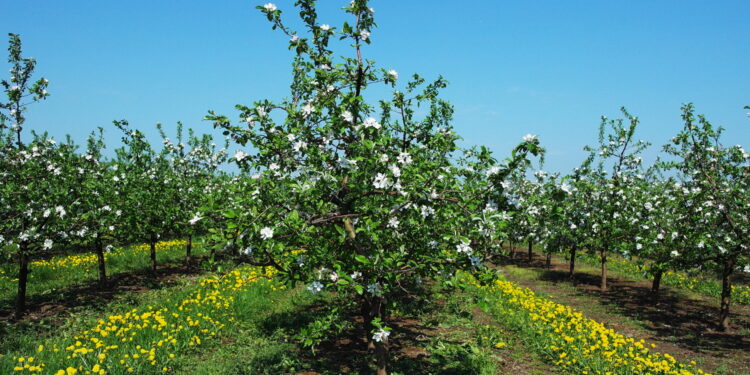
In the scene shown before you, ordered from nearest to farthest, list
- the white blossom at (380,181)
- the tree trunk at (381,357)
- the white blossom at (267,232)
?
the white blossom at (267,232)
the white blossom at (380,181)
the tree trunk at (381,357)

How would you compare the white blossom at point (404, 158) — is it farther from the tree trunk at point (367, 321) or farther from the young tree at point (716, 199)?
the young tree at point (716, 199)

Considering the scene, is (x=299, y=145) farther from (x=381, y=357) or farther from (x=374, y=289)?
(x=381, y=357)

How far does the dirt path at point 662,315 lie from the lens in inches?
367

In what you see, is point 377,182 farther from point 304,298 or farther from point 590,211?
point 590,211

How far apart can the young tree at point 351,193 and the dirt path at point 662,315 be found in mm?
7125

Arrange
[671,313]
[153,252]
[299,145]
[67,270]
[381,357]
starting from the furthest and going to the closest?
1. [153,252]
2. [67,270]
3. [671,313]
4. [381,357]
5. [299,145]

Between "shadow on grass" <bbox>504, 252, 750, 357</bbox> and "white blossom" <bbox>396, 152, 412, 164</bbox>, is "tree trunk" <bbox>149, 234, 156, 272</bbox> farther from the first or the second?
"shadow on grass" <bbox>504, 252, 750, 357</bbox>

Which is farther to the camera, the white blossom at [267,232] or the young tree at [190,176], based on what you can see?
the young tree at [190,176]

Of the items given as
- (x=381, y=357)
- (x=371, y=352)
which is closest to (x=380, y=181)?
(x=381, y=357)

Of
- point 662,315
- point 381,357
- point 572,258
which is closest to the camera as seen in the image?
point 381,357

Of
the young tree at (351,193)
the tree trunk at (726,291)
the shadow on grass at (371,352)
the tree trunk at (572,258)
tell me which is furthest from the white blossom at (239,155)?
the tree trunk at (572,258)

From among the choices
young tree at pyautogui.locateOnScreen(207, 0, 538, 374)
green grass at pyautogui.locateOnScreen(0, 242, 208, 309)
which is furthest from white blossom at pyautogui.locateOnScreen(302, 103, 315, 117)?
green grass at pyautogui.locateOnScreen(0, 242, 208, 309)

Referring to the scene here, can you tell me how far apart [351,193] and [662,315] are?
12193mm

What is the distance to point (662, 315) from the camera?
12.7m
